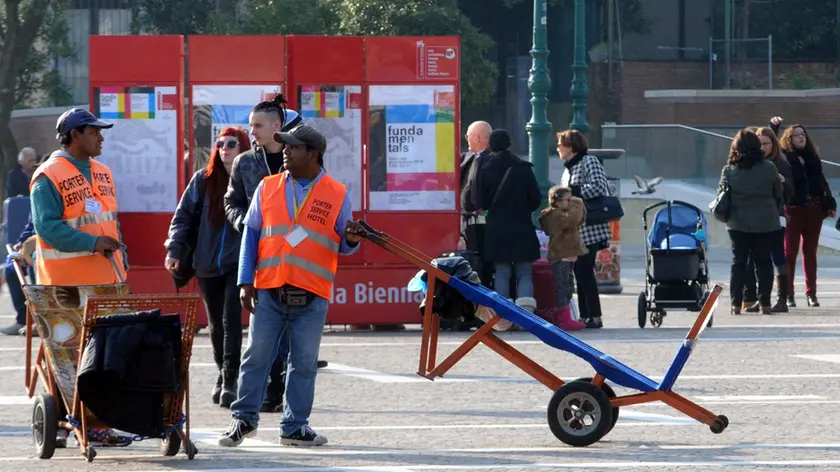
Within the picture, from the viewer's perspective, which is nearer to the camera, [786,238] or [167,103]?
[167,103]

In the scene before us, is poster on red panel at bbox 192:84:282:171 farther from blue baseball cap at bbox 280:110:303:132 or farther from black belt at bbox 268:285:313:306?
black belt at bbox 268:285:313:306

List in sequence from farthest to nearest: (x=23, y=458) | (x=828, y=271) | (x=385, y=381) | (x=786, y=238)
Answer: (x=828, y=271), (x=786, y=238), (x=385, y=381), (x=23, y=458)

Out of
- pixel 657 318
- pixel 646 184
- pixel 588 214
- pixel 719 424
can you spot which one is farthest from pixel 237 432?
pixel 646 184

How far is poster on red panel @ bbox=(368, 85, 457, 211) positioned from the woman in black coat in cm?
53

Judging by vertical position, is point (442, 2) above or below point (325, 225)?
above

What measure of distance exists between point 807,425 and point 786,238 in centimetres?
809

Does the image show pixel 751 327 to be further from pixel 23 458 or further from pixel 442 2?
pixel 442 2

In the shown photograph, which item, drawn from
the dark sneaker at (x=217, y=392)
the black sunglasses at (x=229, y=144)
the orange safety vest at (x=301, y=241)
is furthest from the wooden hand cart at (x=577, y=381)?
the dark sneaker at (x=217, y=392)

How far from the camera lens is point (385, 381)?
1175 centimetres

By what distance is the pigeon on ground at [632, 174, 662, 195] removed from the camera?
89.9 feet

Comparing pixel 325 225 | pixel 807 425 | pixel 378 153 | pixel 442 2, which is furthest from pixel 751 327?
pixel 442 2

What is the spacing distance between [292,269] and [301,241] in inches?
5.9

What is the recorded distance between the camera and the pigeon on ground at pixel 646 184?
27391 mm

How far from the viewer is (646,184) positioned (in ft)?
92.2
